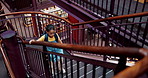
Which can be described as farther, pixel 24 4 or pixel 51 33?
pixel 24 4

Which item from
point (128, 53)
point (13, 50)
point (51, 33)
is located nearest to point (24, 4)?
point (51, 33)

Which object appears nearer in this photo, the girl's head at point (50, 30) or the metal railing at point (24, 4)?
the girl's head at point (50, 30)

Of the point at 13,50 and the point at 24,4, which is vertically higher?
the point at 13,50

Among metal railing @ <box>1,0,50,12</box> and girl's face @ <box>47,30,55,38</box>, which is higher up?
girl's face @ <box>47,30,55,38</box>

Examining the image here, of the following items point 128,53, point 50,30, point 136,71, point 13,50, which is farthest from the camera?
point 50,30

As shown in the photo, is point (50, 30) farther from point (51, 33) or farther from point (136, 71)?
point (136, 71)

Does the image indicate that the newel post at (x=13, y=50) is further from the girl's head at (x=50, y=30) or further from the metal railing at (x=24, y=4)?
the metal railing at (x=24, y=4)

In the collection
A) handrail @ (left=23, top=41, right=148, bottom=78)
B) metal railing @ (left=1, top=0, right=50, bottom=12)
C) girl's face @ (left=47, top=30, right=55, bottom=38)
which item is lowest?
metal railing @ (left=1, top=0, right=50, bottom=12)

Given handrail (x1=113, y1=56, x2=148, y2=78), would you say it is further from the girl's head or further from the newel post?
the girl's head

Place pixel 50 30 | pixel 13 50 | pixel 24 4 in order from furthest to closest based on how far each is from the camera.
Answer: pixel 24 4
pixel 50 30
pixel 13 50

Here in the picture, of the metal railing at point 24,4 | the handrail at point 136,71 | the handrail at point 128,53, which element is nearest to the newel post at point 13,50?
the handrail at point 128,53

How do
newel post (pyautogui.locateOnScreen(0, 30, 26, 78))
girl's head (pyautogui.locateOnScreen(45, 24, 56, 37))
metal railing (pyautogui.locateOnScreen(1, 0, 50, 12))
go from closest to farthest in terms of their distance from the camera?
newel post (pyautogui.locateOnScreen(0, 30, 26, 78)) → girl's head (pyautogui.locateOnScreen(45, 24, 56, 37)) → metal railing (pyautogui.locateOnScreen(1, 0, 50, 12))

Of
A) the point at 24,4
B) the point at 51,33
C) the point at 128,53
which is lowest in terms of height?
the point at 24,4

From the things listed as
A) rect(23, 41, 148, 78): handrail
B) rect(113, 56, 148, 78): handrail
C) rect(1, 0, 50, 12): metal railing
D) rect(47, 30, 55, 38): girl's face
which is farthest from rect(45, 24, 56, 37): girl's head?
rect(1, 0, 50, 12): metal railing
